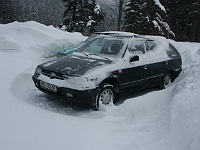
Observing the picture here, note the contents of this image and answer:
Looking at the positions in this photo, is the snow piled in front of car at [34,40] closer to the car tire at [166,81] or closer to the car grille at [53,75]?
the car grille at [53,75]

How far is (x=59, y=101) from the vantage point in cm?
560

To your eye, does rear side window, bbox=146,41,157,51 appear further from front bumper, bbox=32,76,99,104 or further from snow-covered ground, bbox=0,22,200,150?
front bumper, bbox=32,76,99,104

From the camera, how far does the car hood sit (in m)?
5.03

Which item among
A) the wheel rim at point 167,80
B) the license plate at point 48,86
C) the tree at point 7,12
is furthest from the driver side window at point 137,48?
the tree at point 7,12

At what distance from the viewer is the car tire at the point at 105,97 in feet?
16.8

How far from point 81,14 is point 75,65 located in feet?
66.7

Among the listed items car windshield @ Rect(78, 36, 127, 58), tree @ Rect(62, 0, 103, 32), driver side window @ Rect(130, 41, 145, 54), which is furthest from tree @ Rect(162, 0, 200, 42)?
car windshield @ Rect(78, 36, 127, 58)

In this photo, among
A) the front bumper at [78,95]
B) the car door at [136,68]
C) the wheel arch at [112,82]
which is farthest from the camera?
the car door at [136,68]

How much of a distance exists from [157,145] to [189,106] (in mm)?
963

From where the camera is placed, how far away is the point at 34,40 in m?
11.1

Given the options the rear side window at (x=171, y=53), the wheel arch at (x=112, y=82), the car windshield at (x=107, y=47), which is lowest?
the wheel arch at (x=112, y=82)

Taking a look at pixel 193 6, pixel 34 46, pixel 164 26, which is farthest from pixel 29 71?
pixel 193 6

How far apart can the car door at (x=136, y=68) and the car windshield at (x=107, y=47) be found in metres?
0.22

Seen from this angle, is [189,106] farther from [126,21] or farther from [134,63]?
[126,21]
